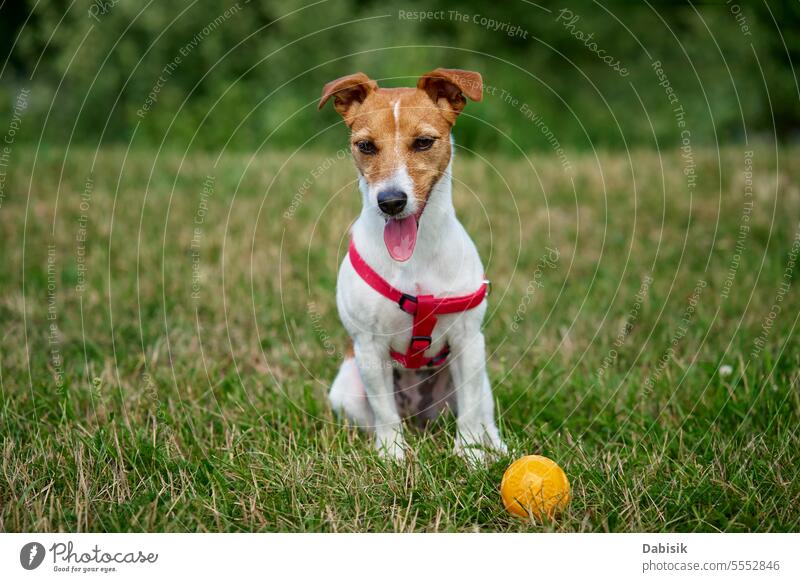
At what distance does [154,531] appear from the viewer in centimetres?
325

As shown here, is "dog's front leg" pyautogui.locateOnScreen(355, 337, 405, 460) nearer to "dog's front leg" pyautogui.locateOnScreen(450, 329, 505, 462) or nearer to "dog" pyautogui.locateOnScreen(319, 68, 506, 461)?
"dog" pyautogui.locateOnScreen(319, 68, 506, 461)

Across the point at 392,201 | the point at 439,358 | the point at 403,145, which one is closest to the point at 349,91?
the point at 403,145

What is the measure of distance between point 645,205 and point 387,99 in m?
5.34

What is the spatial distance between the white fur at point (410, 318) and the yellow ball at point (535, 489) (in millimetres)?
418

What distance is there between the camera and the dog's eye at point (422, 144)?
11.7 feet

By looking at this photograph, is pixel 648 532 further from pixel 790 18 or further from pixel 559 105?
pixel 559 105

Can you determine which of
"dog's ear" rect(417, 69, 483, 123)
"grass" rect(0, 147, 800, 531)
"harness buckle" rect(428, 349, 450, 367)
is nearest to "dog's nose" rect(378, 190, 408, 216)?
"dog's ear" rect(417, 69, 483, 123)

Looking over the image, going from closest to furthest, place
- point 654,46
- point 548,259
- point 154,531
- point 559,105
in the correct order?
point 154,531 → point 548,259 → point 559,105 → point 654,46

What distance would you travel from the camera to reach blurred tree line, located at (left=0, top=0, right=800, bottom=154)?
39.2 ft

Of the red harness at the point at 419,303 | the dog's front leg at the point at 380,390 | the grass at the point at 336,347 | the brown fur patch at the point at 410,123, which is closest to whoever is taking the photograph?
the grass at the point at 336,347

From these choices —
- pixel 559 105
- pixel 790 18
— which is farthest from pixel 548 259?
pixel 559 105

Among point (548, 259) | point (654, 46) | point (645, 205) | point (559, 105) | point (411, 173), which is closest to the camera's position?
point (411, 173)

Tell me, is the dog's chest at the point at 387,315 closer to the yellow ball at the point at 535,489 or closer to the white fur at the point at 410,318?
the white fur at the point at 410,318

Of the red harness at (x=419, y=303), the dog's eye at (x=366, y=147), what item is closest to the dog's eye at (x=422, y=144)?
the dog's eye at (x=366, y=147)
